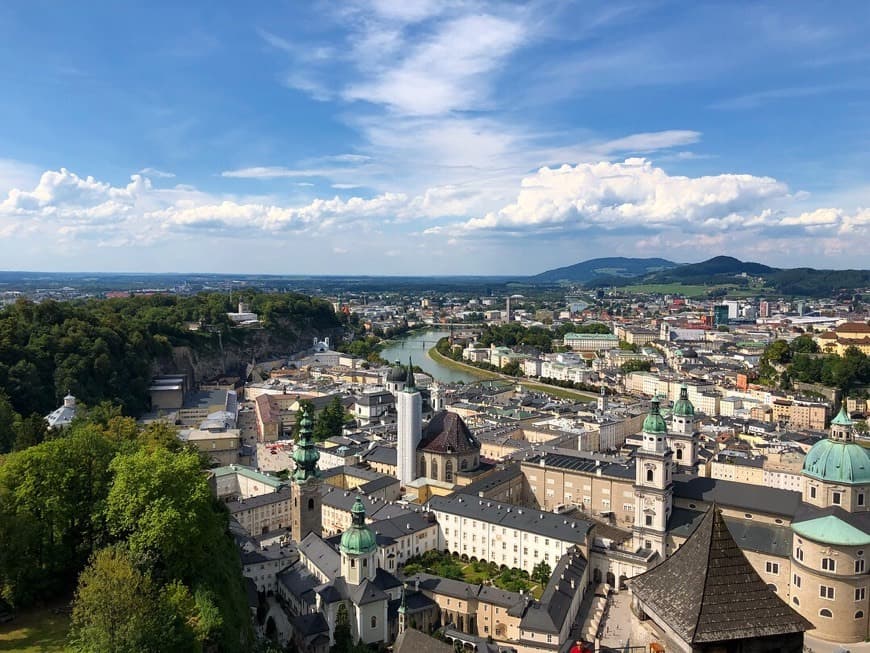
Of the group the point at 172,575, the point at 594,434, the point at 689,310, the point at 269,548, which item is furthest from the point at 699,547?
the point at 689,310

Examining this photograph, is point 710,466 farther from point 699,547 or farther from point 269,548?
point 699,547

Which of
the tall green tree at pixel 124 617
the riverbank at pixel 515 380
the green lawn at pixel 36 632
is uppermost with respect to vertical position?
the tall green tree at pixel 124 617

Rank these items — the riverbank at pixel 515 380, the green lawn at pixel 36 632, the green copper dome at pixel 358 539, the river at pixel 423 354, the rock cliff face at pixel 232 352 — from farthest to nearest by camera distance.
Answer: the river at pixel 423 354
the rock cliff face at pixel 232 352
the riverbank at pixel 515 380
the green copper dome at pixel 358 539
the green lawn at pixel 36 632

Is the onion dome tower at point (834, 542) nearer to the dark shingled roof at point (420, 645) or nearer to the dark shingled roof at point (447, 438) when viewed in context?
the dark shingled roof at point (420, 645)

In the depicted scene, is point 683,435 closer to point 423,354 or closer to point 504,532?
point 504,532

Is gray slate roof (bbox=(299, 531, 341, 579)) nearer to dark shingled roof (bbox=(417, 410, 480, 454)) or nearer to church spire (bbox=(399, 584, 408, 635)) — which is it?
church spire (bbox=(399, 584, 408, 635))

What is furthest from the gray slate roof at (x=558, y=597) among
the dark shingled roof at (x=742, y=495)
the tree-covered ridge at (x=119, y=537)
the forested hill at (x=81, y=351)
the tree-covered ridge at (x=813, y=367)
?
the tree-covered ridge at (x=813, y=367)
